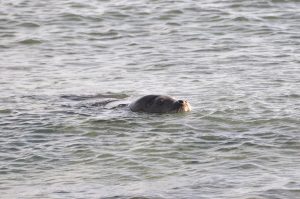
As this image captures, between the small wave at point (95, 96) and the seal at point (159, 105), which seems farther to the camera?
the small wave at point (95, 96)

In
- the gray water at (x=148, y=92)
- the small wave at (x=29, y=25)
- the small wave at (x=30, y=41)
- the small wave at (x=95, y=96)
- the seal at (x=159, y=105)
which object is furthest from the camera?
the small wave at (x=29, y=25)

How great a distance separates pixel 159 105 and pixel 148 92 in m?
1.12

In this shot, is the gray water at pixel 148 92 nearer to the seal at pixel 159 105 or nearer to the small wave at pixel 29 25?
the small wave at pixel 29 25

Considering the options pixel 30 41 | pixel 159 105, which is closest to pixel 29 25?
pixel 30 41

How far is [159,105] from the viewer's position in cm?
1063

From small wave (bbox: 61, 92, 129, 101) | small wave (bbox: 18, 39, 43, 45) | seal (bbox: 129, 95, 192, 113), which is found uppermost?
seal (bbox: 129, 95, 192, 113)

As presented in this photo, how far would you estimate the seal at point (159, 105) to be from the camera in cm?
1055

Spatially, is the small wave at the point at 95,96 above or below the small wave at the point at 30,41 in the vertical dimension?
above

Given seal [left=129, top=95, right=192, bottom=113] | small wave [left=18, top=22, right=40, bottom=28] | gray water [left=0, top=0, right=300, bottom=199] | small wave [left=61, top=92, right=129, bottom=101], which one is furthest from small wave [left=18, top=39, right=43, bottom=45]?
seal [left=129, top=95, right=192, bottom=113]

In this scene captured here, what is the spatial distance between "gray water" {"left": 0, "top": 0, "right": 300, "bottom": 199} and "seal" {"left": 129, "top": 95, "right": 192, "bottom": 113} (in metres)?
0.14

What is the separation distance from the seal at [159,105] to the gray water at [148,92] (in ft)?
0.47

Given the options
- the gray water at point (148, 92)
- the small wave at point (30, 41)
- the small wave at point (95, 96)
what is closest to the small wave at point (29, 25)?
the gray water at point (148, 92)

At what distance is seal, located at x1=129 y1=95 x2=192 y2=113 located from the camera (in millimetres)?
10555

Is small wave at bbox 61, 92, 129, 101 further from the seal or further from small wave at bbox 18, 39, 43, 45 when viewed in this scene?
small wave at bbox 18, 39, 43, 45
